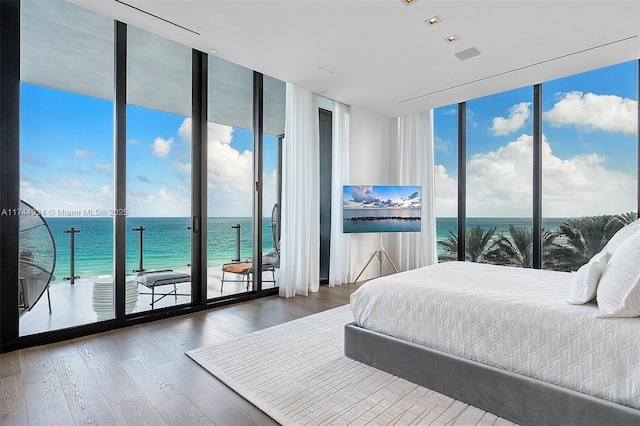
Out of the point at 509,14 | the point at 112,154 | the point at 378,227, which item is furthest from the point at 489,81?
the point at 112,154

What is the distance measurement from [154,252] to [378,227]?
3.12 meters

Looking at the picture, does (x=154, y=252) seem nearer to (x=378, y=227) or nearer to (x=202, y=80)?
(x=202, y=80)

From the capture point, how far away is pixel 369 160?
18.9ft

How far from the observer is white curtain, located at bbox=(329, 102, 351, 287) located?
16.7 feet

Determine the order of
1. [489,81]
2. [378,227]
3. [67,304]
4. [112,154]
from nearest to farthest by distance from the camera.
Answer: [67,304] → [112,154] → [489,81] → [378,227]

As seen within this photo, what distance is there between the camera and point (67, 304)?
3.01m

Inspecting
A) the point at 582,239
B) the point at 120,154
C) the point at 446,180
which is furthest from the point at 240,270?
the point at 582,239

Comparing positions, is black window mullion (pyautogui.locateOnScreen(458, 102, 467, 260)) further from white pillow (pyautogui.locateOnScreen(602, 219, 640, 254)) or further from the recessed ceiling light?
white pillow (pyautogui.locateOnScreen(602, 219, 640, 254))

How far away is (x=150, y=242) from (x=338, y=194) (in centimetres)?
271

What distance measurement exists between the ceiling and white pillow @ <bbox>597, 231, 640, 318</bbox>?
2.10m

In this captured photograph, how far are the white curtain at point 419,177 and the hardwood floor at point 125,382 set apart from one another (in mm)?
3274

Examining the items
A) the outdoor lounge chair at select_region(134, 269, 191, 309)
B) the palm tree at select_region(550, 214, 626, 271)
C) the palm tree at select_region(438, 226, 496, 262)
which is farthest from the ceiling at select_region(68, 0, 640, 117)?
the outdoor lounge chair at select_region(134, 269, 191, 309)

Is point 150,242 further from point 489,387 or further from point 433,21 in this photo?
point 433,21

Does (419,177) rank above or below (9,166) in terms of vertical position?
above
